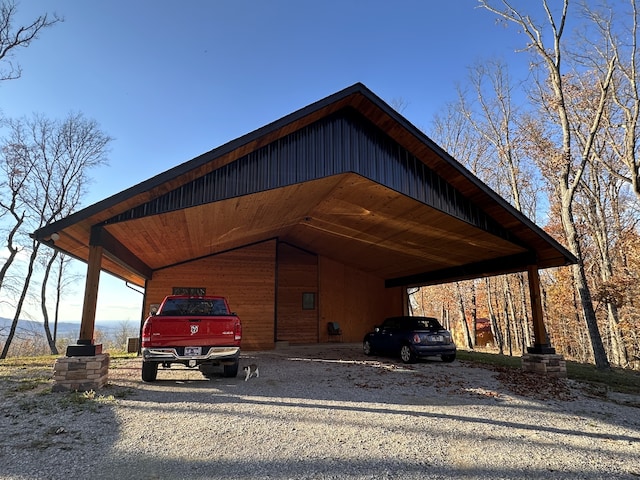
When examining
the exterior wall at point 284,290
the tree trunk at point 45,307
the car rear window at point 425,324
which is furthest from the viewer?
the tree trunk at point 45,307

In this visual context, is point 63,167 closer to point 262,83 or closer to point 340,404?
point 262,83

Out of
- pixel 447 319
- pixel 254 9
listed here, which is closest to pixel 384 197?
pixel 254 9

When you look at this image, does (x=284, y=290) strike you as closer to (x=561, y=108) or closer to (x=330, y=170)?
(x=330, y=170)

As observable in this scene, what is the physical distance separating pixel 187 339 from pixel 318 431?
3.56 metres

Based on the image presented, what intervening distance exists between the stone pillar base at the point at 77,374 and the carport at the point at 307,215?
213 mm

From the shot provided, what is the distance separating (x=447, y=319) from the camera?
31969 mm

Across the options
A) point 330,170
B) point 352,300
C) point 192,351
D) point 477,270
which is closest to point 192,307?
point 192,351

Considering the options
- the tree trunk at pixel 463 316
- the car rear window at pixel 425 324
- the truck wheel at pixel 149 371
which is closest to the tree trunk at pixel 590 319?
the car rear window at pixel 425 324

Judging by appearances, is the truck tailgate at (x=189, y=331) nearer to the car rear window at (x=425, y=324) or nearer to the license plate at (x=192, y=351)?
the license plate at (x=192, y=351)

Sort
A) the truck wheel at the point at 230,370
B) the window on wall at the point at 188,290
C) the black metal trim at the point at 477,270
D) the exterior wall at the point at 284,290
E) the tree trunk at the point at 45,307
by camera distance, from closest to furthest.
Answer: the truck wheel at the point at 230,370
the black metal trim at the point at 477,270
the window on wall at the point at 188,290
the exterior wall at the point at 284,290
the tree trunk at the point at 45,307

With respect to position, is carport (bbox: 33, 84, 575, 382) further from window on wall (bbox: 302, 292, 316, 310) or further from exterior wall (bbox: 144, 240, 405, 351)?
window on wall (bbox: 302, 292, 316, 310)

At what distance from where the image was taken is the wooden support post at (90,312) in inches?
249

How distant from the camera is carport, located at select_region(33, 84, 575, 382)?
269 inches

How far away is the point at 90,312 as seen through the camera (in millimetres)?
6641
